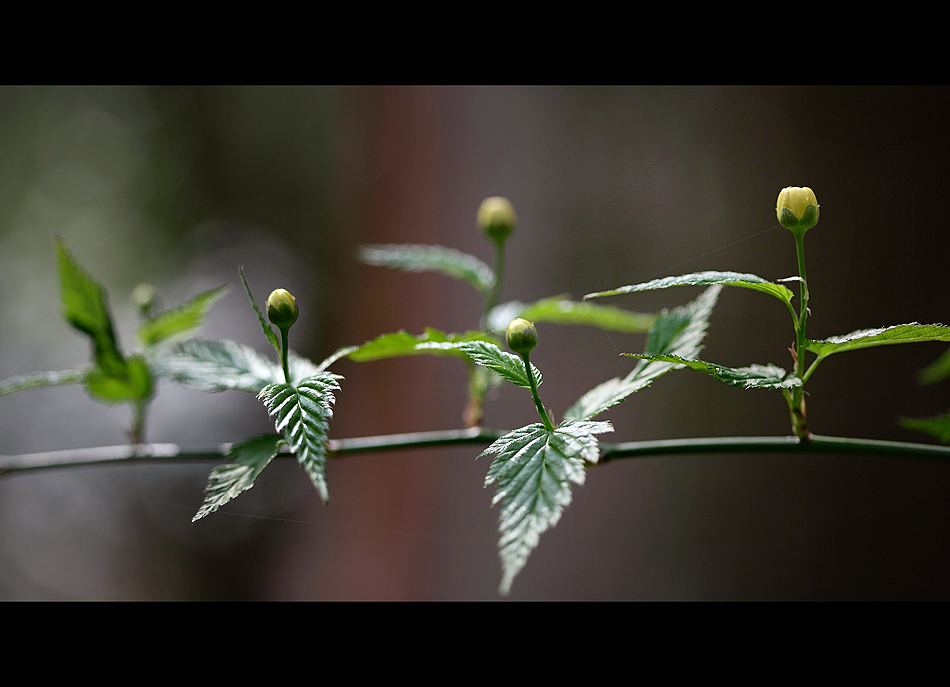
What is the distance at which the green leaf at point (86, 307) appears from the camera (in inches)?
18.6

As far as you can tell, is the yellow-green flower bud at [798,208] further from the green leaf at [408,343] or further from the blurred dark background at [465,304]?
the blurred dark background at [465,304]

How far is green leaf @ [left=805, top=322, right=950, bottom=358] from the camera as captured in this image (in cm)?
28

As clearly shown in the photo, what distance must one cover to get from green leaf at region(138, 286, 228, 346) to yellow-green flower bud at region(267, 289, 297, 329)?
217mm

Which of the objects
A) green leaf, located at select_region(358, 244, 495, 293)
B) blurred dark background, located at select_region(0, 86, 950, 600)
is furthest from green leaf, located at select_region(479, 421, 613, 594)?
blurred dark background, located at select_region(0, 86, 950, 600)

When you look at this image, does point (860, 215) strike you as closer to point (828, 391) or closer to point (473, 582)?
point (828, 391)

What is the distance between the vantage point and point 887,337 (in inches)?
11.4

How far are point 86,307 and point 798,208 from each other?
0.48 m

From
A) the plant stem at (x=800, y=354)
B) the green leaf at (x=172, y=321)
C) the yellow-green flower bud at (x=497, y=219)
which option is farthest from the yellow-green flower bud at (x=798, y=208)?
the green leaf at (x=172, y=321)

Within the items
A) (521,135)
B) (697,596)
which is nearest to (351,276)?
(521,135)

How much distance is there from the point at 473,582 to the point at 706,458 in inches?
22.7

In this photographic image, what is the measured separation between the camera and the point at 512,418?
1.35 meters

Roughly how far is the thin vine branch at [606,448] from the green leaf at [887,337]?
52 millimetres

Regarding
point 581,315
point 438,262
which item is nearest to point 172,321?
point 438,262

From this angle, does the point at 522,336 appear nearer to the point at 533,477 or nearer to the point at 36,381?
the point at 533,477
